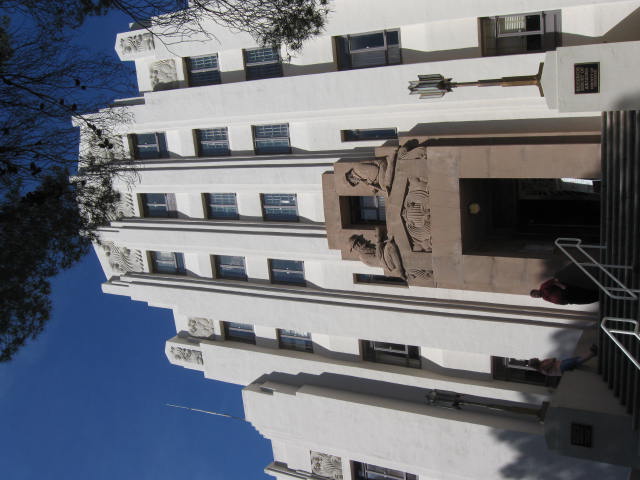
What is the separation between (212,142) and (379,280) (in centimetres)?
716

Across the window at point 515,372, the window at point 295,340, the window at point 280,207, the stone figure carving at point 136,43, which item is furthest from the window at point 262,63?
the window at point 515,372

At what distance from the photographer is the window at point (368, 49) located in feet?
48.3

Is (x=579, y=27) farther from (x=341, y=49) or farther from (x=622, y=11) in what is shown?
(x=341, y=49)

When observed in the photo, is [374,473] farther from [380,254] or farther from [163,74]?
[163,74]

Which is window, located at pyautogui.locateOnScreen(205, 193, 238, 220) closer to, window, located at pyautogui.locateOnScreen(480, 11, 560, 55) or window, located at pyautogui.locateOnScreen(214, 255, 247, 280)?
window, located at pyautogui.locateOnScreen(214, 255, 247, 280)

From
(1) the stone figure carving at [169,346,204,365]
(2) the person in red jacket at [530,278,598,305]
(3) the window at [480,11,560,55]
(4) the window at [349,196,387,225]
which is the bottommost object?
(1) the stone figure carving at [169,346,204,365]

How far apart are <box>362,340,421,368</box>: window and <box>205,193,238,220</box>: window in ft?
19.8

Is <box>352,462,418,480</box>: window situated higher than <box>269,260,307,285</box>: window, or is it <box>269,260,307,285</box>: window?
<box>269,260,307,285</box>: window

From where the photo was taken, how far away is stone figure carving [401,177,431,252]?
13.5m

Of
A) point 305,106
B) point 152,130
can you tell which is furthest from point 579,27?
point 152,130

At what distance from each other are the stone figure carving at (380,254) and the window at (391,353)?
10.8 ft

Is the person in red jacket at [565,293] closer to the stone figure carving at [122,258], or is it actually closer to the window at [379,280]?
the window at [379,280]

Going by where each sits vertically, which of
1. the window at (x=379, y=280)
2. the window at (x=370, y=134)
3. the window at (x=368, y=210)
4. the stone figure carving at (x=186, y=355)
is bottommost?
the stone figure carving at (x=186, y=355)

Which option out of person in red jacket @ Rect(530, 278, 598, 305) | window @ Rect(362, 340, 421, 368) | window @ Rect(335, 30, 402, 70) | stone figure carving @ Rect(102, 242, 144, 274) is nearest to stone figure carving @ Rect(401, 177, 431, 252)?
person in red jacket @ Rect(530, 278, 598, 305)
